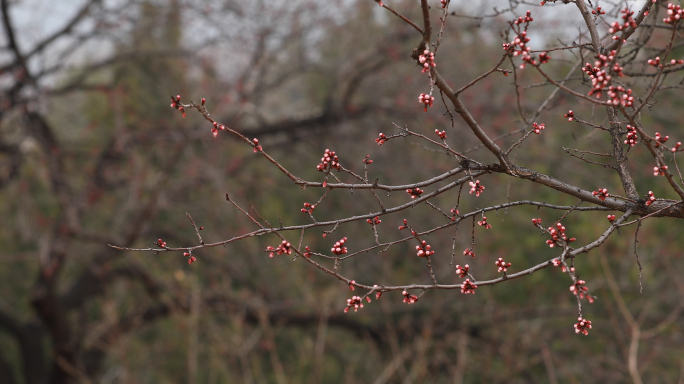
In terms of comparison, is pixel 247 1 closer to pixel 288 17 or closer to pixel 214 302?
pixel 288 17

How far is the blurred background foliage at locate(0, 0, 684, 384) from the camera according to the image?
795 centimetres

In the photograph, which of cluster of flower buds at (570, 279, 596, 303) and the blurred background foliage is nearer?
cluster of flower buds at (570, 279, 596, 303)

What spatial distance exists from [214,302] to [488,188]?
3975mm

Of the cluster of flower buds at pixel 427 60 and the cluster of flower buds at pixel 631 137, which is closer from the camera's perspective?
the cluster of flower buds at pixel 427 60

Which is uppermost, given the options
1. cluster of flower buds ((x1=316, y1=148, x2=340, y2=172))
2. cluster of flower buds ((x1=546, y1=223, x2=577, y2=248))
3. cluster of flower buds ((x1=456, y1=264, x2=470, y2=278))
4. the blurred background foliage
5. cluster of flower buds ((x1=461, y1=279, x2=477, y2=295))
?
the blurred background foliage

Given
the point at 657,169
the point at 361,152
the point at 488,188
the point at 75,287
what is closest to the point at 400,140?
the point at 361,152

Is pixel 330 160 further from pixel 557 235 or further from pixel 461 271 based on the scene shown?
pixel 557 235

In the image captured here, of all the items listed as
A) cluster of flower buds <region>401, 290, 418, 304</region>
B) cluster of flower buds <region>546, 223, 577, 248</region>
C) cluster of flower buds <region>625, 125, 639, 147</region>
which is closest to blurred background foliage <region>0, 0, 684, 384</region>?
cluster of flower buds <region>401, 290, 418, 304</region>

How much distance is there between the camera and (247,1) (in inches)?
339

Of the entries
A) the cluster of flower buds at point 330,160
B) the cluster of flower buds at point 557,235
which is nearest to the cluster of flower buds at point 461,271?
the cluster of flower buds at point 557,235

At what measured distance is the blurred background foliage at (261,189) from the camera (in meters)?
7.95

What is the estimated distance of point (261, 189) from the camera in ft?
34.3

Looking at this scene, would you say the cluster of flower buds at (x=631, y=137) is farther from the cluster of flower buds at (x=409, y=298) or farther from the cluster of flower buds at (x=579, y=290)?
the cluster of flower buds at (x=409, y=298)

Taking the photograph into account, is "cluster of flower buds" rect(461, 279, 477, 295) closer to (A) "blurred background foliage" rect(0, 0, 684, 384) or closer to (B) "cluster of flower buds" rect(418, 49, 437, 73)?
(B) "cluster of flower buds" rect(418, 49, 437, 73)
